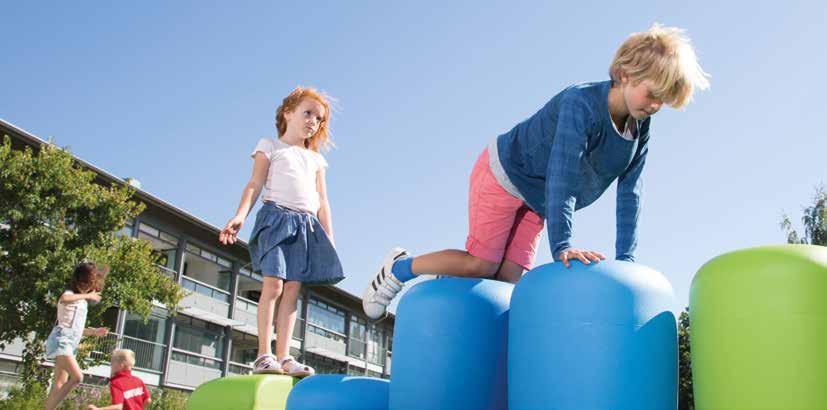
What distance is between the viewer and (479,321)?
267cm

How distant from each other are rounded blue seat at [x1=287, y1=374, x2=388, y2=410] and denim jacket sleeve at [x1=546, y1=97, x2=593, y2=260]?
1.11 metres

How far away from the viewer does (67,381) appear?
5453 mm

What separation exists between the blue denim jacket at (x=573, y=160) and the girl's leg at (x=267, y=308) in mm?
1510

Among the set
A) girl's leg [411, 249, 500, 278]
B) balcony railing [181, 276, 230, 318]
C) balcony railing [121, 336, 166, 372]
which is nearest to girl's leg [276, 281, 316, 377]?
girl's leg [411, 249, 500, 278]

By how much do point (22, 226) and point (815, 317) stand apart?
1643 cm

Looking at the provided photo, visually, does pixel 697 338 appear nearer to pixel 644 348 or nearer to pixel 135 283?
pixel 644 348

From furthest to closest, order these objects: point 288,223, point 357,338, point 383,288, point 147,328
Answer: point 357,338, point 147,328, point 288,223, point 383,288

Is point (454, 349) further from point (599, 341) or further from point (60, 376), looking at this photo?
point (60, 376)

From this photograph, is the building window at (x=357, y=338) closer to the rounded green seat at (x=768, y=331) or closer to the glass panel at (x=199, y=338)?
the glass panel at (x=199, y=338)

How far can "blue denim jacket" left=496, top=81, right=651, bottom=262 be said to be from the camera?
2.72 meters

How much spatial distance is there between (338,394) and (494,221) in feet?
3.43

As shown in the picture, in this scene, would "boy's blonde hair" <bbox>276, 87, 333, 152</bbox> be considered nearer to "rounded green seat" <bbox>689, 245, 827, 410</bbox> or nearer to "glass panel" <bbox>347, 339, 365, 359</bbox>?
"rounded green seat" <bbox>689, 245, 827, 410</bbox>

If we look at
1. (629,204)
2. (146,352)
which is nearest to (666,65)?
(629,204)

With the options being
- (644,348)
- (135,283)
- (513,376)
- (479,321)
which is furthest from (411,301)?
(135,283)
